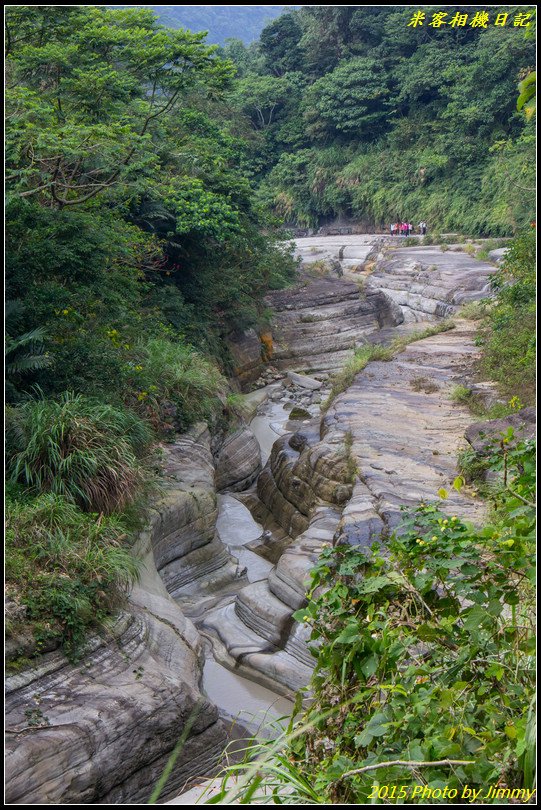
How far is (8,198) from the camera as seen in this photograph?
6.79 metres

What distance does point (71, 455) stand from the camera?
636 centimetres

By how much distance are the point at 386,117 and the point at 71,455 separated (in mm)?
31628

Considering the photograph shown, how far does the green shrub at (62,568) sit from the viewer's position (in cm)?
507

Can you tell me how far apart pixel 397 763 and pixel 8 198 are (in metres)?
5.88

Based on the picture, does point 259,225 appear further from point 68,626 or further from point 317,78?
point 317,78

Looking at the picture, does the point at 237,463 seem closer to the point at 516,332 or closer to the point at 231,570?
the point at 231,570

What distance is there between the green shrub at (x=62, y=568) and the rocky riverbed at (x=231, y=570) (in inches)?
7.6

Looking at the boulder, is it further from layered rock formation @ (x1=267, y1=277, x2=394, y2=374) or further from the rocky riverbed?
layered rock formation @ (x1=267, y1=277, x2=394, y2=374)

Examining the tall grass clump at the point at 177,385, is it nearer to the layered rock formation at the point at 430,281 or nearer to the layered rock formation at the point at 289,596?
the layered rock formation at the point at 289,596

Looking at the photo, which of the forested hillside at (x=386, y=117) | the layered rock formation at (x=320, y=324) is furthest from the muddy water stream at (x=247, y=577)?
the forested hillside at (x=386, y=117)

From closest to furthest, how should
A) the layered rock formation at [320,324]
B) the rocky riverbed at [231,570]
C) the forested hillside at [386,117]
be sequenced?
the rocky riverbed at [231,570]
the layered rock formation at [320,324]
the forested hillside at [386,117]

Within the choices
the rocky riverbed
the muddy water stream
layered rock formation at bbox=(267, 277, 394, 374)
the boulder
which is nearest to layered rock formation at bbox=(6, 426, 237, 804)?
the rocky riverbed

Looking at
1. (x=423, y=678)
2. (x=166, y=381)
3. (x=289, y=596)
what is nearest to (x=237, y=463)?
(x=166, y=381)

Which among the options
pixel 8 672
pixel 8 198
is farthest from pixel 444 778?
pixel 8 198
